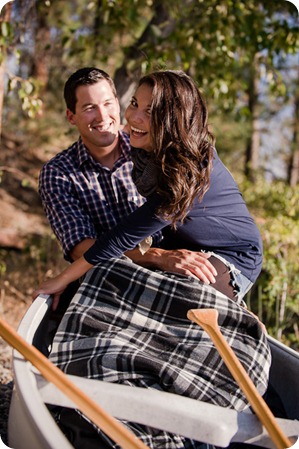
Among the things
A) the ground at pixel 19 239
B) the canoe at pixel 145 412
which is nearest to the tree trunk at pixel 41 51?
the ground at pixel 19 239

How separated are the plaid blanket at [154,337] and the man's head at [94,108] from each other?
2.57 feet

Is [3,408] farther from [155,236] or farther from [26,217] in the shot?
[26,217]

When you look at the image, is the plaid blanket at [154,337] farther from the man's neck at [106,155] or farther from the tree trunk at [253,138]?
the tree trunk at [253,138]

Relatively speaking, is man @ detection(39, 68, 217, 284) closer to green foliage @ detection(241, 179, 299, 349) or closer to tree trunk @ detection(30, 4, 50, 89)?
green foliage @ detection(241, 179, 299, 349)

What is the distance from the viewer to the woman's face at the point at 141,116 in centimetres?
238

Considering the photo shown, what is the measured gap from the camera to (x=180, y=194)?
2289mm

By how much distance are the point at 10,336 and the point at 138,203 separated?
1.28 metres

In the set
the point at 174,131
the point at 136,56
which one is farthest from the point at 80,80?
the point at 136,56

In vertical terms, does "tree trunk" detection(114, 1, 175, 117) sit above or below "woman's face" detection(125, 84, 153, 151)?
above

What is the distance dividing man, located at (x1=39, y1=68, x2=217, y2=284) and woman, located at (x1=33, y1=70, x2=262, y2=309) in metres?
0.30

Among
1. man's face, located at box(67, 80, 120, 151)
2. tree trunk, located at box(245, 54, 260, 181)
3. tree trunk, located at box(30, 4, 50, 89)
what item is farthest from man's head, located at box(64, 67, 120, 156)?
tree trunk, located at box(245, 54, 260, 181)

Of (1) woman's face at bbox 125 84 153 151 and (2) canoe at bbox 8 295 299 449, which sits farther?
(1) woman's face at bbox 125 84 153 151

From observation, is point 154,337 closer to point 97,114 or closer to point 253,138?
point 97,114

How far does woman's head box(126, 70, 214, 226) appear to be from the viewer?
7.55ft
